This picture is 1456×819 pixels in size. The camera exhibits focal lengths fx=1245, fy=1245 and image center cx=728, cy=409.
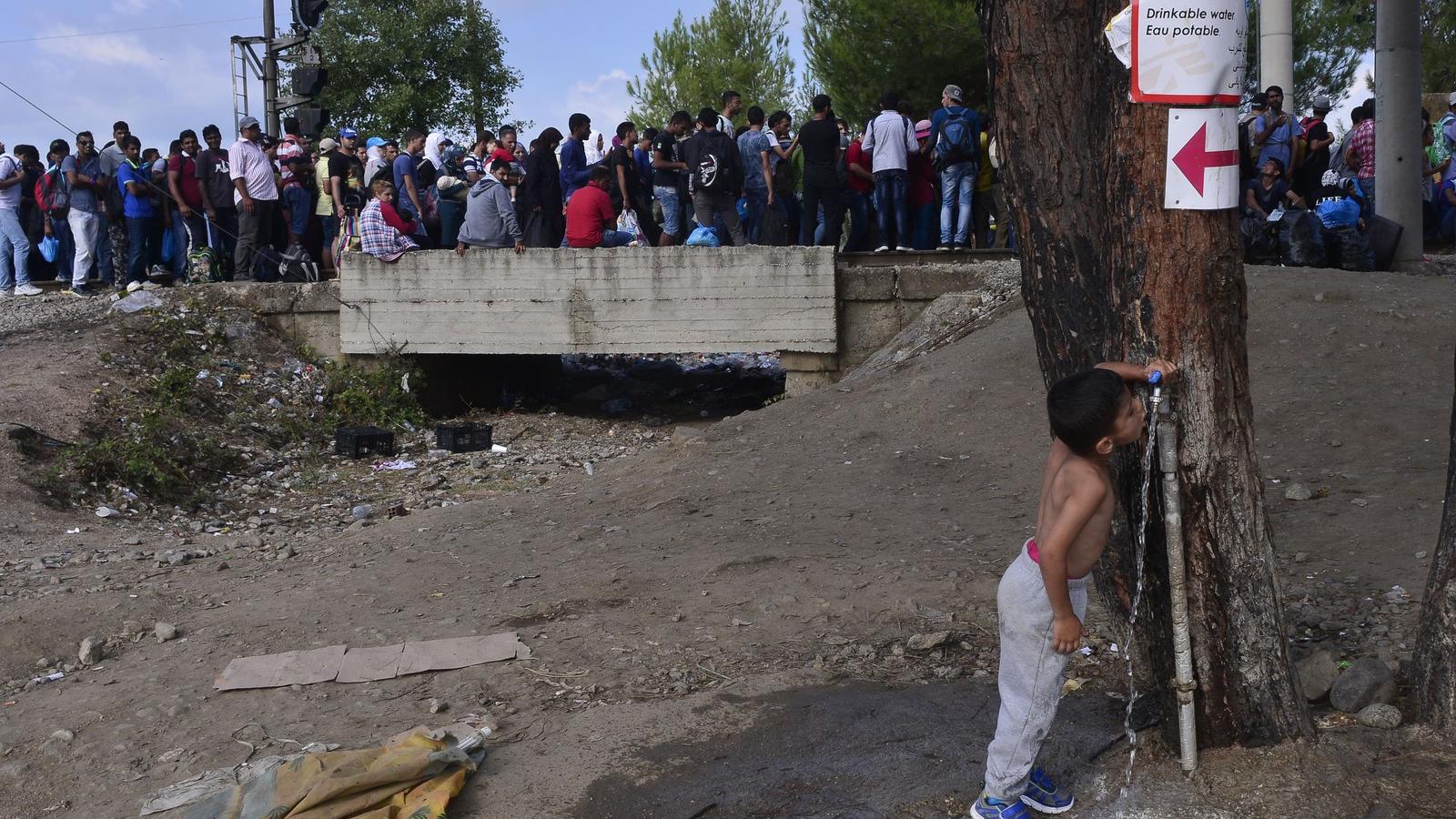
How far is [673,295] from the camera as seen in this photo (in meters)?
11.6

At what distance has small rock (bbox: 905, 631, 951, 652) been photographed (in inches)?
196

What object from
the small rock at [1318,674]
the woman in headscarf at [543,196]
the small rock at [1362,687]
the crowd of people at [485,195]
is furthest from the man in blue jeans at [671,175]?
the small rock at [1362,687]

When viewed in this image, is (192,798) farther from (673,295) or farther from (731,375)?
(731,375)

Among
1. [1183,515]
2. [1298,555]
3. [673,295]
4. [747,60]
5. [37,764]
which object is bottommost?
[37,764]

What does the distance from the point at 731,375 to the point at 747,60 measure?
1876 centimetres

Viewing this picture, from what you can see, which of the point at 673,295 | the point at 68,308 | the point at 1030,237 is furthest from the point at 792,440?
the point at 68,308

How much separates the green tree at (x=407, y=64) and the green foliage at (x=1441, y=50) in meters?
19.2

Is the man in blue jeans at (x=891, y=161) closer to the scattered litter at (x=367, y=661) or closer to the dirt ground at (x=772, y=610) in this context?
the dirt ground at (x=772, y=610)

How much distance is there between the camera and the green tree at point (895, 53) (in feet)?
74.6

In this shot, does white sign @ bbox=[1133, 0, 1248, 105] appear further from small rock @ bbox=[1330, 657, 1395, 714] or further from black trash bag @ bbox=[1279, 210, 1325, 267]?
black trash bag @ bbox=[1279, 210, 1325, 267]

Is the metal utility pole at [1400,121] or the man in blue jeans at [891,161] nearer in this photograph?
the metal utility pole at [1400,121]

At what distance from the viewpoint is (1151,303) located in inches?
133

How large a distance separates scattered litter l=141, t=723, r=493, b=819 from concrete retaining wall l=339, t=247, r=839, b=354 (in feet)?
25.0

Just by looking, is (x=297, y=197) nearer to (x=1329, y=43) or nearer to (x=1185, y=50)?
(x=1185, y=50)
